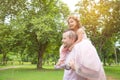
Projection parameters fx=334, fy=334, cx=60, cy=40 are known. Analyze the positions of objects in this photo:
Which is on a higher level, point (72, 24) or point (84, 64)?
point (72, 24)

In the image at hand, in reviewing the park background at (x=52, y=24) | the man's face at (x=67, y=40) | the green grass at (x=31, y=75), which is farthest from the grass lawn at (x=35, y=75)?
the man's face at (x=67, y=40)

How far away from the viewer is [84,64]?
377cm

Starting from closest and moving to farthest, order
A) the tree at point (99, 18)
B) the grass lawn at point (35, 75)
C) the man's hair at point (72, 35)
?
the man's hair at point (72, 35) → the grass lawn at point (35, 75) → the tree at point (99, 18)

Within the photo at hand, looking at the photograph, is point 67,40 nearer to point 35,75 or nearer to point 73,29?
point 73,29

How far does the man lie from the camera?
3760mm

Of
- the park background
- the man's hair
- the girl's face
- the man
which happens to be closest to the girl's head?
the girl's face

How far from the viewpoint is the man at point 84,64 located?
376cm

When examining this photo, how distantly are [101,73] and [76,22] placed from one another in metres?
0.85

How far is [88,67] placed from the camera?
147 inches

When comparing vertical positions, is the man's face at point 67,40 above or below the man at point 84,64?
above

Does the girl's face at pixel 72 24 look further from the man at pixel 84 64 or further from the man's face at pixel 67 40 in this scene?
the man at pixel 84 64

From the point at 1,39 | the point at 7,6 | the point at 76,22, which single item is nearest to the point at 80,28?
the point at 76,22

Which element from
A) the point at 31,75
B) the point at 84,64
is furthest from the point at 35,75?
the point at 84,64

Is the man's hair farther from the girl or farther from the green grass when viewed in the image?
the green grass
